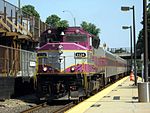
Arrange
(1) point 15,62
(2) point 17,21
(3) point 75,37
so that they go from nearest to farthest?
(3) point 75,37 → (1) point 15,62 → (2) point 17,21

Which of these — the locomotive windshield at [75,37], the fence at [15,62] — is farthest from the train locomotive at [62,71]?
the fence at [15,62]

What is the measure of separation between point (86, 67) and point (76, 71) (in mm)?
654

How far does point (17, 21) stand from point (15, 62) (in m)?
6.04

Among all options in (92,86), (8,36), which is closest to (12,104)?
(92,86)

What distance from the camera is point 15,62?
26.8 m

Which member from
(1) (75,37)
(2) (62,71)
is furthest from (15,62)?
(2) (62,71)

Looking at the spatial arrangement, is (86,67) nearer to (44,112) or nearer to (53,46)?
(53,46)

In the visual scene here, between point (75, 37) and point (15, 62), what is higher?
point (75, 37)

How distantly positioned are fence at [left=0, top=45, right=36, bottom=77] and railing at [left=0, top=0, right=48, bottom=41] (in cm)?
211

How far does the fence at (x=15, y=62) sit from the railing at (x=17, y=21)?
2111 mm

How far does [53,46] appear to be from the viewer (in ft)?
69.9

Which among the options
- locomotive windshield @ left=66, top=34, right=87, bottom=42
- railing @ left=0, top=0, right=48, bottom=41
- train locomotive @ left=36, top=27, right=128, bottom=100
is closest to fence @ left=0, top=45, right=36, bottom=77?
railing @ left=0, top=0, right=48, bottom=41

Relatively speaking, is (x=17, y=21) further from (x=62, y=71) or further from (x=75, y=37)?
(x=62, y=71)

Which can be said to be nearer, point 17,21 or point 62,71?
point 62,71
